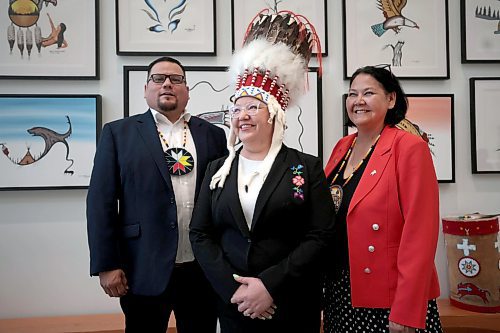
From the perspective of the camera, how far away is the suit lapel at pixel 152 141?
1.83 m

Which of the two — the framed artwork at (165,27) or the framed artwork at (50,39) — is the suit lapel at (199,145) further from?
the framed artwork at (50,39)

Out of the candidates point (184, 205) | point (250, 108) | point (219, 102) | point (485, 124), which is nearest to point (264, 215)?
point (250, 108)

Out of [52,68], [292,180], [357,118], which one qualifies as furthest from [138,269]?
[52,68]

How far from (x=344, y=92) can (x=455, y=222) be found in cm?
102

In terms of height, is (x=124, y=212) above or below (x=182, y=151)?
below

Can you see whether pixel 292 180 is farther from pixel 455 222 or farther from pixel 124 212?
pixel 455 222

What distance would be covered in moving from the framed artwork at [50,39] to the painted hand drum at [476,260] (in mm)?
2312

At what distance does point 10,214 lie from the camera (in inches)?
106

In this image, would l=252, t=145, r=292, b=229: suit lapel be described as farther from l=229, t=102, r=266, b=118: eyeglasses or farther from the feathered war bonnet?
l=229, t=102, r=266, b=118: eyeglasses

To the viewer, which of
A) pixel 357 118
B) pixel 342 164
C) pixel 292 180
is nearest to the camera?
pixel 292 180

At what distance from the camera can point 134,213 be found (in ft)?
6.02

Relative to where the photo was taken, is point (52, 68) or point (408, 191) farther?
point (52, 68)

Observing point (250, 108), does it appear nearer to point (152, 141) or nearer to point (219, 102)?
point (152, 141)

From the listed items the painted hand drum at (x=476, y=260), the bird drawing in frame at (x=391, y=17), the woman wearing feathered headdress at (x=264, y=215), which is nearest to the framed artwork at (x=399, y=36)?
the bird drawing in frame at (x=391, y=17)
